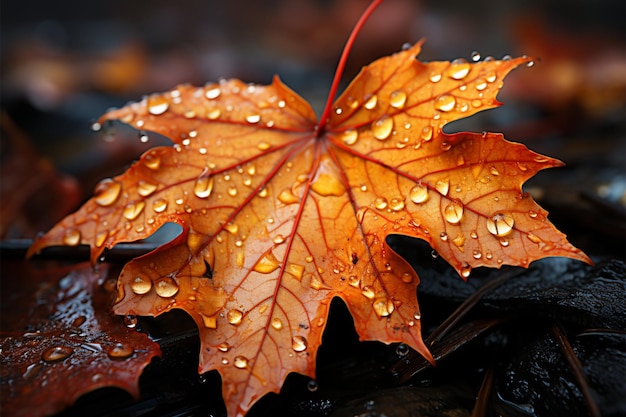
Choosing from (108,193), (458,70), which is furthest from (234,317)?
(458,70)

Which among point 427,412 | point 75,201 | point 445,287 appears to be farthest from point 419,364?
point 75,201

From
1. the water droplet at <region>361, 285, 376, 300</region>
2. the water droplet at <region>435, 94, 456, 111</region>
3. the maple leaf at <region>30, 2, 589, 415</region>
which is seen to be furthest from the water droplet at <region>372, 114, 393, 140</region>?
the water droplet at <region>361, 285, 376, 300</region>

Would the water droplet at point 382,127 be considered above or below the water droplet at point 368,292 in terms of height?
above

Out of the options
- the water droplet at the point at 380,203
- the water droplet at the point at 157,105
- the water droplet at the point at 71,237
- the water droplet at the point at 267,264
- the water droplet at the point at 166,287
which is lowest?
the water droplet at the point at 166,287

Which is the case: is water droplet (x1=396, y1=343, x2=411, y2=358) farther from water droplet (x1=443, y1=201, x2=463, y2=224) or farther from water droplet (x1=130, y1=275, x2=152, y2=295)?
water droplet (x1=130, y1=275, x2=152, y2=295)

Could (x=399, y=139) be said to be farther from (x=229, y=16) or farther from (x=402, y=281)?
(x=229, y=16)

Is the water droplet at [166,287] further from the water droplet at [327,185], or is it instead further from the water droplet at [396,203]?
the water droplet at [396,203]

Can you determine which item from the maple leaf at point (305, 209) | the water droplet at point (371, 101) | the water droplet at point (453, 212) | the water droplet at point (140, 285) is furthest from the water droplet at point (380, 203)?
the water droplet at point (140, 285)
